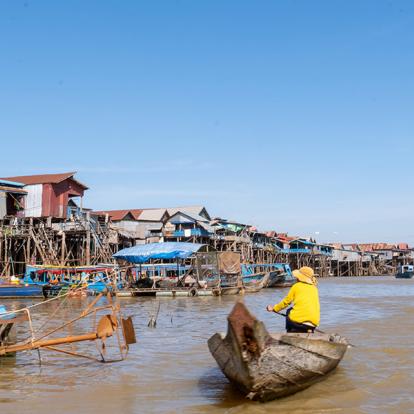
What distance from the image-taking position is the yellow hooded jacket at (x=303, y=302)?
23.6 ft

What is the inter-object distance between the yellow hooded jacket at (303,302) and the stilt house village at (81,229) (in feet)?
85.0

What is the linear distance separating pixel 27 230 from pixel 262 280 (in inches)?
600

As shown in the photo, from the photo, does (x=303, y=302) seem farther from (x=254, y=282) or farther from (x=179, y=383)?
(x=254, y=282)

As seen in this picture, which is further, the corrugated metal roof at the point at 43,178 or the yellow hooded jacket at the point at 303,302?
the corrugated metal roof at the point at 43,178

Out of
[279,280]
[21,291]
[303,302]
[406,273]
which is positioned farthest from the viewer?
[406,273]

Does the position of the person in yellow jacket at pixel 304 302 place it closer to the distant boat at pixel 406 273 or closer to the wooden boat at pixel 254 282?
the wooden boat at pixel 254 282

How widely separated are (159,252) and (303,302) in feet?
61.8

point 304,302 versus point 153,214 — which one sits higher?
point 153,214

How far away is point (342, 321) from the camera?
15.4 metres

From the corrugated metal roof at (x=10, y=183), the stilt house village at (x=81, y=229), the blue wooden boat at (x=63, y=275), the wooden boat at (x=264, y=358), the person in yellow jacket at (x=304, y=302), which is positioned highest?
the corrugated metal roof at (x=10, y=183)

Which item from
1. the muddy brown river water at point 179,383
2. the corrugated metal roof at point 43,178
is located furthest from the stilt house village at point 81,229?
the muddy brown river water at point 179,383

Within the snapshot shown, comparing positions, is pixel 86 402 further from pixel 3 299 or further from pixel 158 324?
pixel 3 299

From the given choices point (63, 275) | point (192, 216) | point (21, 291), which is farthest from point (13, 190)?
point (192, 216)

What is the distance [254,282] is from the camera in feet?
102
